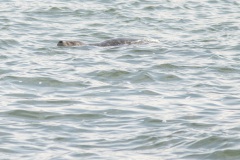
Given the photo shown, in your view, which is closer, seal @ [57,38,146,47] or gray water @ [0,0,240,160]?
gray water @ [0,0,240,160]

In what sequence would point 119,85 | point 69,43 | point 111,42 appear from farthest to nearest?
point 111,42 < point 69,43 < point 119,85

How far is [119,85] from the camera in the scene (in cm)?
1484

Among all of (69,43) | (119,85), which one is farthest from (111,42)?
(119,85)

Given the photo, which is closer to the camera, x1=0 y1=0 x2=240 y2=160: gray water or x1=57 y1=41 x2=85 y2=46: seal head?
x1=0 y1=0 x2=240 y2=160: gray water

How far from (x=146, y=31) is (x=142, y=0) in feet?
17.1

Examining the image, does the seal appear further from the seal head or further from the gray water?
the gray water

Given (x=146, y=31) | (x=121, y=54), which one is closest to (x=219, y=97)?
(x=121, y=54)


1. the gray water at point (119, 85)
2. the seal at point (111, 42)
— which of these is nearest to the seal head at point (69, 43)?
the seal at point (111, 42)

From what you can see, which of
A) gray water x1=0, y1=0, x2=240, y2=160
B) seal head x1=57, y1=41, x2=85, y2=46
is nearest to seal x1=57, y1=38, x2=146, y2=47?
seal head x1=57, y1=41, x2=85, y2=46

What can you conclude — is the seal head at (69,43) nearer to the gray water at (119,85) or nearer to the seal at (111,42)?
the seal at (111,42)

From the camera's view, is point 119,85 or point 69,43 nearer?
point 119,85

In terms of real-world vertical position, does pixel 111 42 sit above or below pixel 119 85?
below

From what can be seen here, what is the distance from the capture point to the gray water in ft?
36.6

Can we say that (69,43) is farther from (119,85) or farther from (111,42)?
(119,85)
